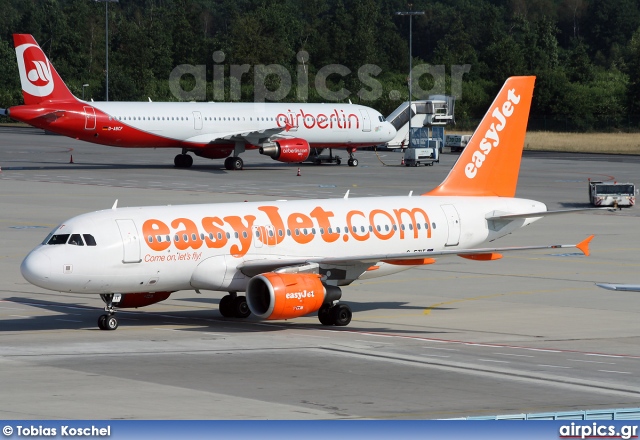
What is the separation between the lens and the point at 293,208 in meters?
37.8

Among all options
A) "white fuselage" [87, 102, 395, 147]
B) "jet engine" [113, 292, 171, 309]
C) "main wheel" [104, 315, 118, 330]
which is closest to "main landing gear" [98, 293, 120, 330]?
"main wheel" [104, 315, 118, 330]

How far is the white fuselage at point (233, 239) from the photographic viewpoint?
111ft

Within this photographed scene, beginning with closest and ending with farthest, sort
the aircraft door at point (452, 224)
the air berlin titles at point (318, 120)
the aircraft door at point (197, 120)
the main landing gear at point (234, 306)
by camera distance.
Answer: the main landing gear at point (234, 306) < the aircraft door at point (452, 224) < the aircraft door at point (197, 120) < the air berlin titles at point (318, 120)

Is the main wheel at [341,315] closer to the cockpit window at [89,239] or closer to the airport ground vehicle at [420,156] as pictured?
the cockpit window at [89,239]

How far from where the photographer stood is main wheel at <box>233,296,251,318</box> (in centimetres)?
3753

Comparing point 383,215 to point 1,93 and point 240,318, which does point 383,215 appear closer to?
point 240,318

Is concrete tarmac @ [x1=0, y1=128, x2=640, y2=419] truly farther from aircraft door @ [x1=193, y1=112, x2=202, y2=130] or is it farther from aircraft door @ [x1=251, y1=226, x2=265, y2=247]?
aircraft door @ [x1=193, y1=112, x2=202, y2=130]

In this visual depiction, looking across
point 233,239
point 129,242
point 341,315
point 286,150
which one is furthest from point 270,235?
point 286,150

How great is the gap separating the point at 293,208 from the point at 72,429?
19744 millimetres

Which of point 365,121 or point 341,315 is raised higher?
point 365,121

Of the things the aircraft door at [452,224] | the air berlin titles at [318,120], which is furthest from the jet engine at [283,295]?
the air berlin titles at [318,120]

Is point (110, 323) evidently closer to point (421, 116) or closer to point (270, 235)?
point (270, 235)

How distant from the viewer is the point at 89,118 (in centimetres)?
9225

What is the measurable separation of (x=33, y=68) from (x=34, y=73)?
15.9 inches
